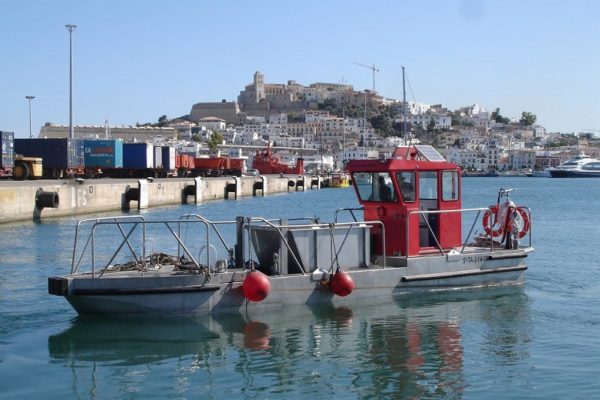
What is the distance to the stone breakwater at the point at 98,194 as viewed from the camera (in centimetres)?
3788

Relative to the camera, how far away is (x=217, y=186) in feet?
233

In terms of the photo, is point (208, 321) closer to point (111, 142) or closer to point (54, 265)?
point (54, 265)

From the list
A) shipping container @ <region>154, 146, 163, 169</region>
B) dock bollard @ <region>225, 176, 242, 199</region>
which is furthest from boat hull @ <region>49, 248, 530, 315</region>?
dock bollard @ <region>225, 176, 242, 199</region>

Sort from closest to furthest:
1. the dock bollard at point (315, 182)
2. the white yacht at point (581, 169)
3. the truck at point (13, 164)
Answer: the truck at point (13, 164), the dock bollard at point (315, 182), the white yacht at point (581, 169)

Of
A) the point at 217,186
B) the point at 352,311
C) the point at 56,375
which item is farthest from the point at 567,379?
the point at 217,186

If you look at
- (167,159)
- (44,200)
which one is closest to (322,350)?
(44,200)

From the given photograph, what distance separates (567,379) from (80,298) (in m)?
7.95

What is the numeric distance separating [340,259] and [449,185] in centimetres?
348

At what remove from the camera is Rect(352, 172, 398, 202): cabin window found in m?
16.7

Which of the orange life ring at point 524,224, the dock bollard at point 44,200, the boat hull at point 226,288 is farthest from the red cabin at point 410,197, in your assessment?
the dock bollard at point 44,200

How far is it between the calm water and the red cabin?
4.04ft

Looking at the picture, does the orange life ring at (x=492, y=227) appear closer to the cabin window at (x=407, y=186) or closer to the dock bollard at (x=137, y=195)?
the cabin window at (x=407, y=186)

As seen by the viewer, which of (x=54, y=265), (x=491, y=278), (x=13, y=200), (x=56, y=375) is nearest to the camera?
(x=56, y=375)

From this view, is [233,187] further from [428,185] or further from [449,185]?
[428,185]
